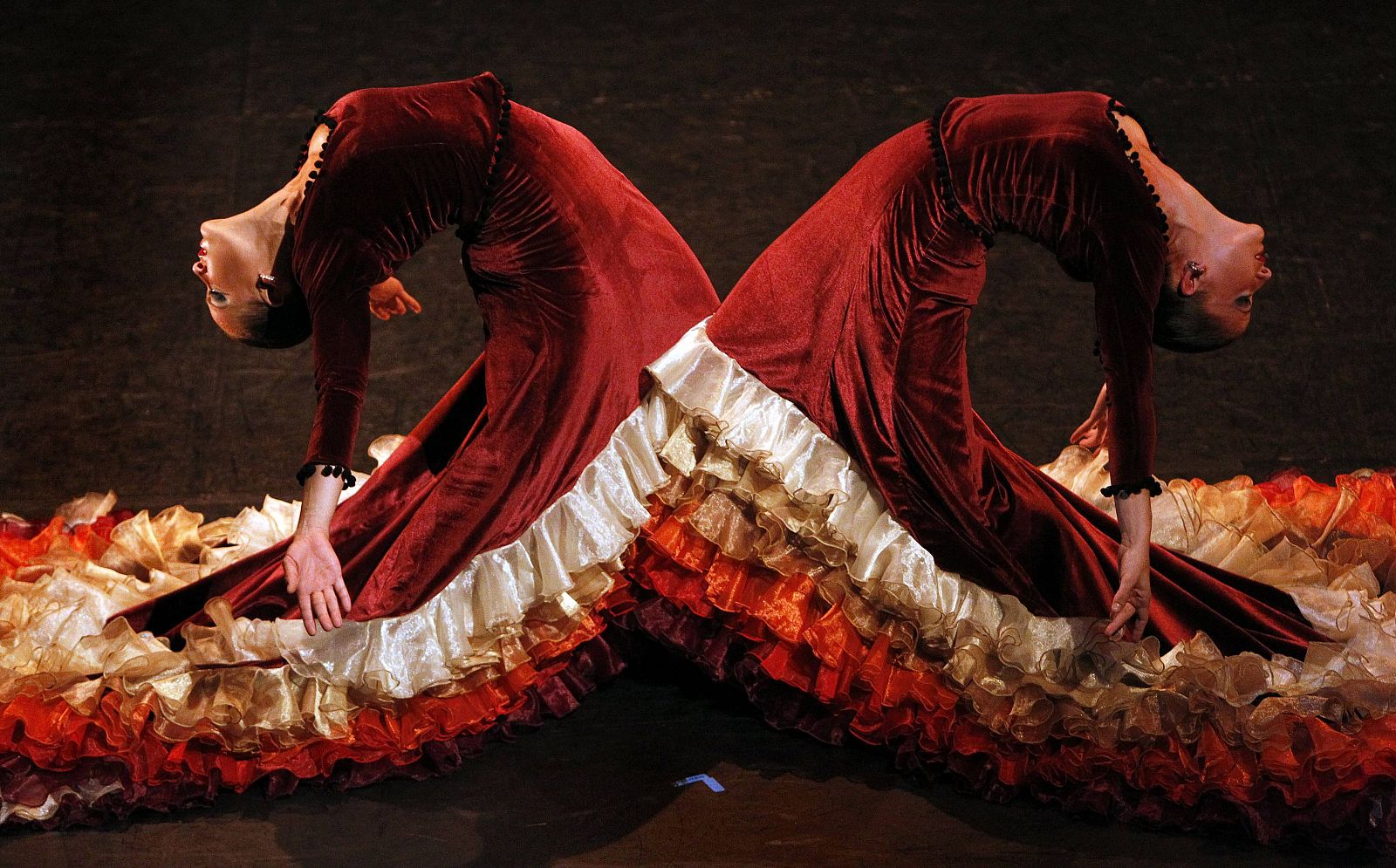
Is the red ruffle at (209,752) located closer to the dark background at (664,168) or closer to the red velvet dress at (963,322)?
the red velvet dress at (963,322)

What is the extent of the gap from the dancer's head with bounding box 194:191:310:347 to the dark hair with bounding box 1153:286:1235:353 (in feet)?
4.74

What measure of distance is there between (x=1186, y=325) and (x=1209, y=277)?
91 millimetres

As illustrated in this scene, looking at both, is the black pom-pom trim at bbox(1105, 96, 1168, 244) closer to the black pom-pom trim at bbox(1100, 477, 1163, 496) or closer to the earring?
the black pom-pom trim at bbox(1100, 477, 1163, 496)

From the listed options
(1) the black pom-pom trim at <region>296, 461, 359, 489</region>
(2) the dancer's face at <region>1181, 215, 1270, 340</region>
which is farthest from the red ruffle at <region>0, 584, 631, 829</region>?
(2) the dancer's face at <region>1181, 215, 1270, 340</region>

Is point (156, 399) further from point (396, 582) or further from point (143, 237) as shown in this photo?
point (396, 582)

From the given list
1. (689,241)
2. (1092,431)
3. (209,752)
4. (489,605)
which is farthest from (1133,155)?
(689,241)

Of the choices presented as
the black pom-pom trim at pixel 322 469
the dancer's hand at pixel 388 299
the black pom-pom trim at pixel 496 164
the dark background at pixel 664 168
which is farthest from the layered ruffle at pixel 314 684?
the dark background at pixel 664 168

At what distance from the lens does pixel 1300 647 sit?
102 inches

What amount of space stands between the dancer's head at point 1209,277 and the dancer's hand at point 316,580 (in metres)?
1.38

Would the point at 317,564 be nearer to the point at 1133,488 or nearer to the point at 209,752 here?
the point at 209,752

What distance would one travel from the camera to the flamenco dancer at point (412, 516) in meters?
2.44

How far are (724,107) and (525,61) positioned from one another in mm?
690

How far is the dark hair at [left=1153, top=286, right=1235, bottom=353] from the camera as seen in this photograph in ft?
8.25

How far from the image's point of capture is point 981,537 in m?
2.51
